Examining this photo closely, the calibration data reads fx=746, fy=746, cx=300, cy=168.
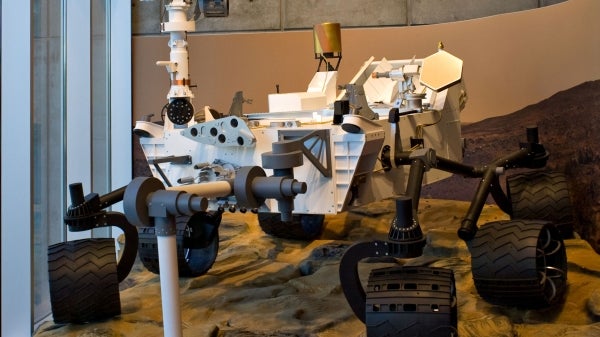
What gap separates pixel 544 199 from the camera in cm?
599

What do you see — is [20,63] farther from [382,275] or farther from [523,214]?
[523,214]

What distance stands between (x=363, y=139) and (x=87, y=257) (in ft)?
6.10

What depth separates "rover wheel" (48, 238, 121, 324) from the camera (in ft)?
14.9

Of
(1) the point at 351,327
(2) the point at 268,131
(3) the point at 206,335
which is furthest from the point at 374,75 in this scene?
(3) the point at 206,335

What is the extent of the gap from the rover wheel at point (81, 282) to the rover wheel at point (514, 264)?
2234 millimetres

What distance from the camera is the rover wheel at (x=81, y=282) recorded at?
14.9ft

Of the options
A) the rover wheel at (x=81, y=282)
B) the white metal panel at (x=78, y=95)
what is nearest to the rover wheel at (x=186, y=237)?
the rover wheel at (x=81, y=282)

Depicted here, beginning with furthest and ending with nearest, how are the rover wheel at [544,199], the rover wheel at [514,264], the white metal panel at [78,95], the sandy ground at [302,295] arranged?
the white metal panel at [78,95] → the rover wheel at [544,199] → the sandy ground at [302,295] → the rover wheel at [514,264]

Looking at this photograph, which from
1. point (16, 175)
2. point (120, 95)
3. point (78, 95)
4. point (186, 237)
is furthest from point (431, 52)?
point (16, 175)

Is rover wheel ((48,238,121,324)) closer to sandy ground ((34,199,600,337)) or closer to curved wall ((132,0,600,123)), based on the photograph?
sandy ground ((34,199,600,337))

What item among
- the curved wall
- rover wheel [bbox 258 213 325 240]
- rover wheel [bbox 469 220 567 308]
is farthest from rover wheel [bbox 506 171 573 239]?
rover wheel [bbox 258 213 325 240]

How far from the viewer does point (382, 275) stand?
3863 millimetres

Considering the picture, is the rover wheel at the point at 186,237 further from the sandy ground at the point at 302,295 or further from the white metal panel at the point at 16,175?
the white metal panel at the point at 16,175

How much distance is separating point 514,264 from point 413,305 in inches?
36.5
